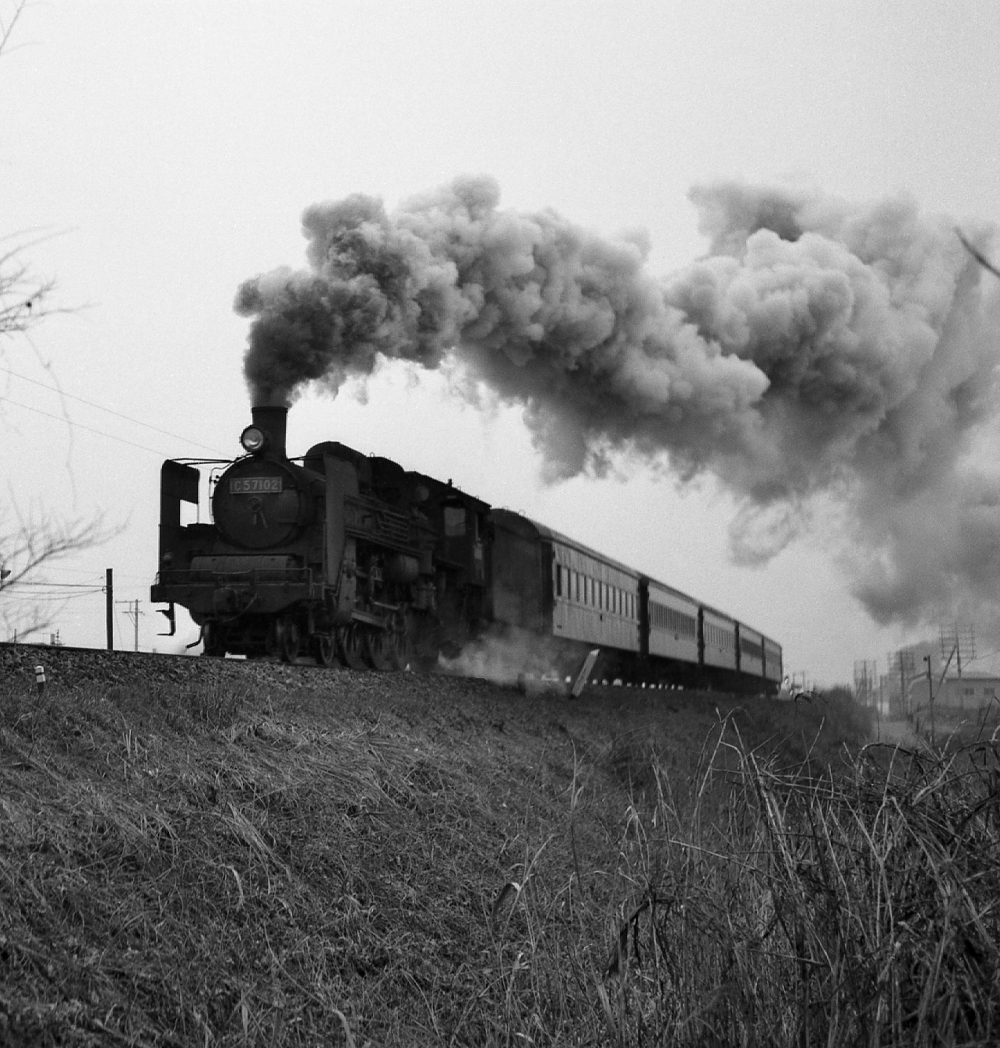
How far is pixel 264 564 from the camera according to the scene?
45.8ft

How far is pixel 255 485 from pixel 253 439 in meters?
0.64

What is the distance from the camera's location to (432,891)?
633cm

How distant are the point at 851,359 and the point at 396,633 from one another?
386 inches

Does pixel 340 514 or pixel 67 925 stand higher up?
pixel 340 514

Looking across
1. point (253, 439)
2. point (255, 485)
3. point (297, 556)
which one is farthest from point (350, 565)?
point (253, 439)

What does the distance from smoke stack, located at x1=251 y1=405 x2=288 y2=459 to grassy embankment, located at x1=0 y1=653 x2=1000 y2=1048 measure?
221 inches

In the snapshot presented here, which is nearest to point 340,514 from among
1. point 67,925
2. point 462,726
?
point 462,726

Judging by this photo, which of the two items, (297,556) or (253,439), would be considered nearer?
(297,556)

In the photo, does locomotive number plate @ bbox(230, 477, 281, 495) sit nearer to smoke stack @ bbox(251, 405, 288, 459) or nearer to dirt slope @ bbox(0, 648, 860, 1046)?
smoke stack @ bbox(251, 405, 288, 459)

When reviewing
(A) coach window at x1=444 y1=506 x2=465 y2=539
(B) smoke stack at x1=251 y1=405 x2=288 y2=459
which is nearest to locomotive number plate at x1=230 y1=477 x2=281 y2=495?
(B) smoke stack at x1=251 y1=405 x2=288 y2=459

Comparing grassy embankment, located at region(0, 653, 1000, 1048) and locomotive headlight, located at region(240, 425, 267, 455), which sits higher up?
locomotive headlight, located at region(240, 425, 267, 455)

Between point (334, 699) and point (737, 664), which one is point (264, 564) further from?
point (737, 664)

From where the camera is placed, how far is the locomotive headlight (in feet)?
48.3

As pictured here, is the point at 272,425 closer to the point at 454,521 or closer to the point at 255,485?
the point at 255,485
